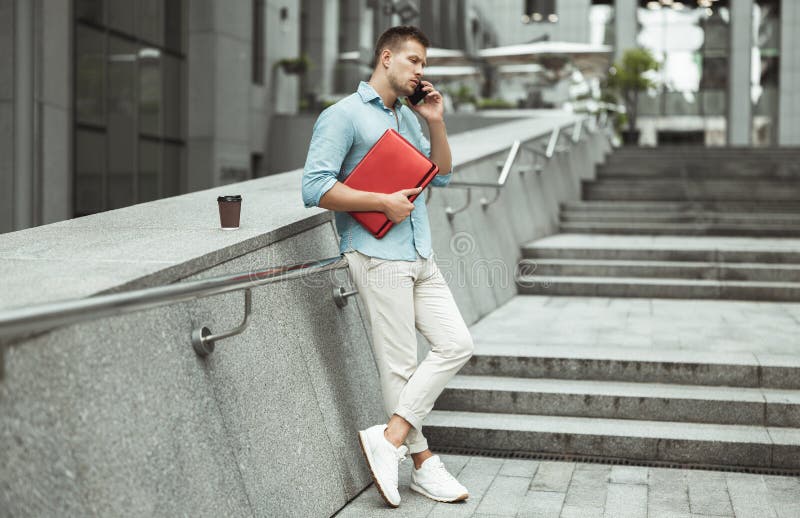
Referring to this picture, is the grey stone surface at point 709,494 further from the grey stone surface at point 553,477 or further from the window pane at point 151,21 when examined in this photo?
the window pane at point 151,21

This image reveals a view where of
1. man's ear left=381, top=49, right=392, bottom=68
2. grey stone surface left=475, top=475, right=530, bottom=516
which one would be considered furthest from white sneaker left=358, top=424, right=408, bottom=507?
man's ear left=381, top=49, right=392, bottom=68

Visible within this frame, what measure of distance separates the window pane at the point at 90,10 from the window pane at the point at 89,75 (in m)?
0.18

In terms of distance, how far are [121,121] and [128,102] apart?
49cm

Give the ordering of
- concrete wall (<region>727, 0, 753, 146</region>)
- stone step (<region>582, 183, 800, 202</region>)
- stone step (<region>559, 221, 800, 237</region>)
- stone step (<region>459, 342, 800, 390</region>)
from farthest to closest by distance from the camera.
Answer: concrete wall (<region>727, 0, 753, 146</region>) < stone step (<region>582, 183, 800, 202</region>) < stone step (<region>559, 221, 800, 237</region>) < stone step (<region>459, 342, 800, 390</region>)

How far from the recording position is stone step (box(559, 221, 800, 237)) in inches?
434

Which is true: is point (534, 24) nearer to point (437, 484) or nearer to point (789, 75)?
point (789, 75)

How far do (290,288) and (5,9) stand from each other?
10511 mm

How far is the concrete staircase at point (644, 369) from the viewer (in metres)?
5.29

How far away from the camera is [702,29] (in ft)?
128

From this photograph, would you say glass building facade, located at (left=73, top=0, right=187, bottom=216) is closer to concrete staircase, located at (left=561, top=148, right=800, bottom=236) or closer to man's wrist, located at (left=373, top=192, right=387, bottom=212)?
concrete staircase, located at (left=561, top=148, right=800, bottom=236)

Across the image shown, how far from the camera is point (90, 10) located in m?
15.3

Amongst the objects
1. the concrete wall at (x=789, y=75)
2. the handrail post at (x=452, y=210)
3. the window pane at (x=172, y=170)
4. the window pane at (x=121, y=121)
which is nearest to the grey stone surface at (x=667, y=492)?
the handrail post at (x=452, y=210)

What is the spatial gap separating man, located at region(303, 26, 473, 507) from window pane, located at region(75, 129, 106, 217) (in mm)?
11885

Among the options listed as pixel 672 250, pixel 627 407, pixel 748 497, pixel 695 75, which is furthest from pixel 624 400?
pixel 695 75
